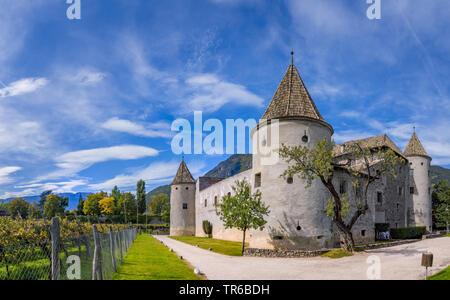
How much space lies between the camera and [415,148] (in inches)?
1793

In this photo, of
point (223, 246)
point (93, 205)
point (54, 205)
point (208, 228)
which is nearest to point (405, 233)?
point (223, 246)

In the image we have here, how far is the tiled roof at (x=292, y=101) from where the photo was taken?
76.7ft

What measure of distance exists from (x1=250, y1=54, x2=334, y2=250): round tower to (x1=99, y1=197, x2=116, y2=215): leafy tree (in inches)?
2820

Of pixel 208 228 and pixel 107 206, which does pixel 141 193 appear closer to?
pixel 107 206

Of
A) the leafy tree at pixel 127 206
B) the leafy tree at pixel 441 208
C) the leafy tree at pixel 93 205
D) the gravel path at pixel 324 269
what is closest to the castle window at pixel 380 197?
the leafy tree at pixel 441 208

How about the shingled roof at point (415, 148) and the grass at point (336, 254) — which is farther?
the shingled roof at point (415, 148)

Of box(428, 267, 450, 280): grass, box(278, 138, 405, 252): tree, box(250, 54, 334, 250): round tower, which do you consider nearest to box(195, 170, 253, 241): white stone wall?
box(250, 54, 334, 250): round tower

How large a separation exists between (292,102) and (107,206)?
76177 mm

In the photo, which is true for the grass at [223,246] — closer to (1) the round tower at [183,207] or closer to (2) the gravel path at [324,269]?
(2) the gravel path at [324,269]

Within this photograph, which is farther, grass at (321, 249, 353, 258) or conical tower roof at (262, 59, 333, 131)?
conical tower roof at (262, 59, 333, 131)

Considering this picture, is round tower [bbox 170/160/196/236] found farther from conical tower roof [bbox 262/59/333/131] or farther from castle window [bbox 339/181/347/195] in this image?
conical tower roof [bbox 262/59/333/131]

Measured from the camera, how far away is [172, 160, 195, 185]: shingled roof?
55997 mm

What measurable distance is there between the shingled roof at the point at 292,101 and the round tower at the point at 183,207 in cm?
3376
